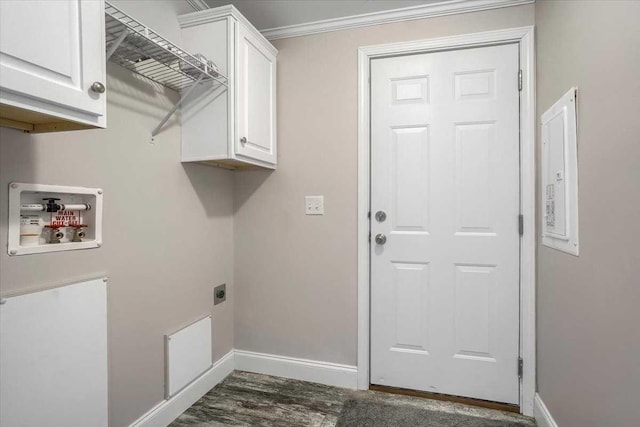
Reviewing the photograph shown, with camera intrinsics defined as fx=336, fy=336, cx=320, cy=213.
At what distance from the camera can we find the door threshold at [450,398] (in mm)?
1936

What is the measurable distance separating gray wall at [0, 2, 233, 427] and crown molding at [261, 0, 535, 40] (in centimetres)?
69

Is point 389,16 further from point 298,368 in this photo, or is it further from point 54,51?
point 298,368

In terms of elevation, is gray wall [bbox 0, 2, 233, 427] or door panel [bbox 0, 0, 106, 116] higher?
door panel [bbox 0, 0, 106, 116]

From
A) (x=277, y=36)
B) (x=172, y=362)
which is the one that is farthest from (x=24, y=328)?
(x=277, y=36)

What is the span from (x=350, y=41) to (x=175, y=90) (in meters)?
1.12

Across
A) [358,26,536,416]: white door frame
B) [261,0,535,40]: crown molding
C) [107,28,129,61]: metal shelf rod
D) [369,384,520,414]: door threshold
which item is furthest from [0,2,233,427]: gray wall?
[358,26,536,416]: white door frame

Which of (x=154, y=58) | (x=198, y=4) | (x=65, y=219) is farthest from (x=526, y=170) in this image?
(x=65, y=219)

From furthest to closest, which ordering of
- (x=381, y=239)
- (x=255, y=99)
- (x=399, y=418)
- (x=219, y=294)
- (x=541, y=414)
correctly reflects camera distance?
(x=219, y=294), (x=381, y=239), (x=255, y=99), (x=399, y=418), (x=541, y=414)

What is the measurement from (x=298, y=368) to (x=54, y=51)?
6.85 ft

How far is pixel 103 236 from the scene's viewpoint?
142 cm

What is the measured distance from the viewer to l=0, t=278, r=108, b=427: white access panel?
43.1 inches

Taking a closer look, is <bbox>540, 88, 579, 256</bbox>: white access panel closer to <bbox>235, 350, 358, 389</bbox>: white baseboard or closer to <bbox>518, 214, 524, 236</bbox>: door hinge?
<bbox>518, 214, 524, 236</bbox>: door hinge

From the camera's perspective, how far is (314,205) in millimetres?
2236

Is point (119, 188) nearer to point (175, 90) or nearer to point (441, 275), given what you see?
point (175, 90)
